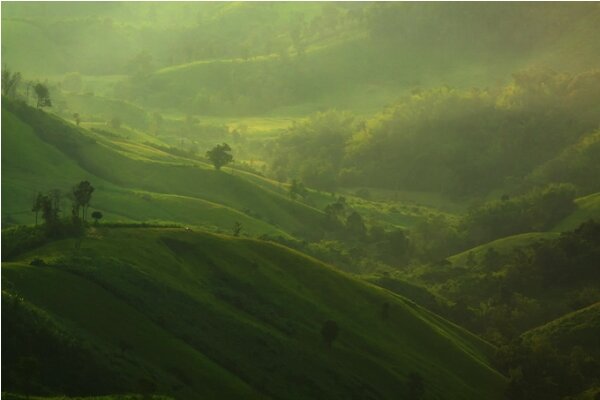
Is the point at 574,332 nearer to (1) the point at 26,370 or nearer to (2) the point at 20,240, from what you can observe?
(2) the point at 20,240

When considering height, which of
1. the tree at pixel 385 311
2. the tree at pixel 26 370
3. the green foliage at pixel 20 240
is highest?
the green foliage at pixel 20 240

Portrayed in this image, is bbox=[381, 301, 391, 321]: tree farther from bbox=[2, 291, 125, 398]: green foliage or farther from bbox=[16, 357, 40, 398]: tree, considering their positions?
bbox=[16, 357, 40, 398]: tree

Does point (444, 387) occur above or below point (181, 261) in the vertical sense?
below

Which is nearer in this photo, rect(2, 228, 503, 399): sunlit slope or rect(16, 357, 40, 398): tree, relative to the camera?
rect(16, 357, 40, 398): tree

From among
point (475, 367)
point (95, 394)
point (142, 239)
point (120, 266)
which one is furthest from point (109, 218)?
point (95, 394)

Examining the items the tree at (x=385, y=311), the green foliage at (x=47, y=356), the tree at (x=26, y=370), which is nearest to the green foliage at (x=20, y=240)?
the green foliage at (x=47, y=356)

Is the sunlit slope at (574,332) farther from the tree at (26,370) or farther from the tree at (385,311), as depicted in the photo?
the tree at (26,370)

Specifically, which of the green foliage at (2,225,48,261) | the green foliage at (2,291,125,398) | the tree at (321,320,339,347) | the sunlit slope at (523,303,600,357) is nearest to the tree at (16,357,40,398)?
the green foliage at (2,291,125,398)

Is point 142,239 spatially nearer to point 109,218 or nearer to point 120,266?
point 120,266
